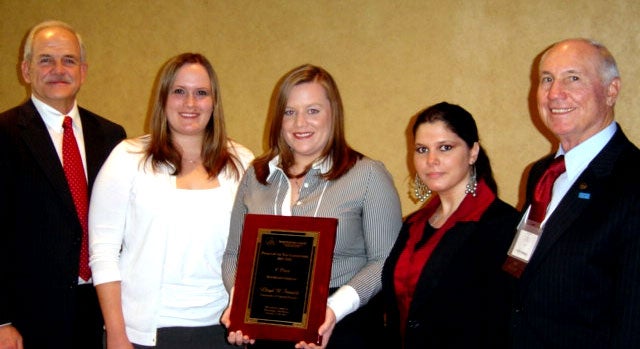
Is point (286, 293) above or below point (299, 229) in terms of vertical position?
below

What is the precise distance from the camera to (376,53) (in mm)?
4008

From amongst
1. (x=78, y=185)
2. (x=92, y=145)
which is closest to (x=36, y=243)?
(x=78, y=185)

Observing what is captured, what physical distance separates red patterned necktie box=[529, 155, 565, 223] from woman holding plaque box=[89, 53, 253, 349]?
4.10 ft

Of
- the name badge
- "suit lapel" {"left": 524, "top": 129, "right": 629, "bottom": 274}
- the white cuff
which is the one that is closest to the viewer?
"suit lapel" {"left": 524, "top": 129, "right": 629, "bottom": 274}

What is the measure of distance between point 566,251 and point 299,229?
0.91 metres

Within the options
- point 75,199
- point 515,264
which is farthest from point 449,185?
point 75,199

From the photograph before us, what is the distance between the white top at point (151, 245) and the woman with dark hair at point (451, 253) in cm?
80

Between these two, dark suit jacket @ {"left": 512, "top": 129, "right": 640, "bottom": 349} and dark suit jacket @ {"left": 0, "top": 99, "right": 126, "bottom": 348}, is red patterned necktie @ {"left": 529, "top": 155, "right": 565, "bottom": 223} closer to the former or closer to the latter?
dark suit jacket @ {"left": 512, "top": 129, "right": 640, "bottom": 349}

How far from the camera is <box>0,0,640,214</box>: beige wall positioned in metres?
3.65

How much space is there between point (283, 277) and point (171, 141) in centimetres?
88

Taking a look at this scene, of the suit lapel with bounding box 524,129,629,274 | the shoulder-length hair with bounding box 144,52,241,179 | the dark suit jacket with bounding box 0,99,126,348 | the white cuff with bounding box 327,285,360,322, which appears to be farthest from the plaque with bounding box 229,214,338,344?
the dark suit jacket with bounding box 0,99,126,348

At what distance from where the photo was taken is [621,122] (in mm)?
3566

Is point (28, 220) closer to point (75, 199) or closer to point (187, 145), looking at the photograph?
point (75, 199)

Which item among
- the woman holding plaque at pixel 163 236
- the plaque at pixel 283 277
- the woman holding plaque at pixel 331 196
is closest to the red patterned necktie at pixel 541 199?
the woman holding plaque at pixel 331 196
